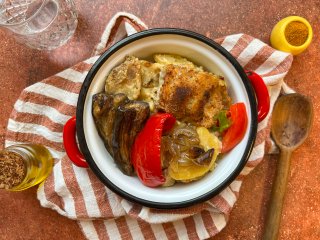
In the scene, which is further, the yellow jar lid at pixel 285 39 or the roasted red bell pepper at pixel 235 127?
the yellow jar lid at pixel 285 39

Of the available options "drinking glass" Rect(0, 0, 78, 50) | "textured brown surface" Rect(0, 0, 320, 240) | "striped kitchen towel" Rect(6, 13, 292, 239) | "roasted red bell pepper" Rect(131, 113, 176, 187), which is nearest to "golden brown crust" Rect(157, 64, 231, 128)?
"roasted red bell pepper" Rect(131, 113, 176, 187)

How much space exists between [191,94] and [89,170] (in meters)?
0.45

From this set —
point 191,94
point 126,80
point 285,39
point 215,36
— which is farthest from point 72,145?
point 285,39

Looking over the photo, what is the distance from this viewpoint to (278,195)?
1.57 meters

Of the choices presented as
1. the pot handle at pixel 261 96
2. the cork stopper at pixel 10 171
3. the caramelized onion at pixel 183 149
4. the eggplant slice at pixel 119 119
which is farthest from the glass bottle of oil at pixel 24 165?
the pot handle at pixel 261 96

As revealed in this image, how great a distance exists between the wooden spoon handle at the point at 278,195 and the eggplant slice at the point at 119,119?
551mm

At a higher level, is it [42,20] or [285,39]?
Result: [285,39]

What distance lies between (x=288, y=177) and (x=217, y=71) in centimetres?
50

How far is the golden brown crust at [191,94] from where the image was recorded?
53.4 inches

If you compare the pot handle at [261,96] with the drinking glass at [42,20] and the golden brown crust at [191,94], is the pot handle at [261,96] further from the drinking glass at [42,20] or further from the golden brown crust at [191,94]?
the drinking glass at [42,20]

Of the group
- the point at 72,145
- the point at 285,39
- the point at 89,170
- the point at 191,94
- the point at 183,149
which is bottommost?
the point at 89,170

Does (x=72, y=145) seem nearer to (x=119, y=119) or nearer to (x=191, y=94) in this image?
(x=119, y=119)

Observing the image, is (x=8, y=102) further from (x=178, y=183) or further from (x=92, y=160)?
(x=178, y=183)

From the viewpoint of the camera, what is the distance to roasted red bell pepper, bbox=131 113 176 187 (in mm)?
1285
